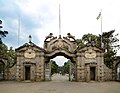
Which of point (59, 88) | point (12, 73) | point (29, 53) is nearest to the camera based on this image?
point (59, 88)

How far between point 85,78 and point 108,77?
15.3 feet

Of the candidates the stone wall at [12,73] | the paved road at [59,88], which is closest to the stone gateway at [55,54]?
the stone wall at [12,73]

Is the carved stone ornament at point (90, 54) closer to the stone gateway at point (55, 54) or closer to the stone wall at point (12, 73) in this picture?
the stone gateway at point (55, 54)

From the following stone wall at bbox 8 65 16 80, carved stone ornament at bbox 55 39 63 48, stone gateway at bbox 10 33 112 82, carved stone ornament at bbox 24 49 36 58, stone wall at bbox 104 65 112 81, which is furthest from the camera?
stone wall at bbox 8 65 16 80

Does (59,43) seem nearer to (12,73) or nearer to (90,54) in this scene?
(90,54)

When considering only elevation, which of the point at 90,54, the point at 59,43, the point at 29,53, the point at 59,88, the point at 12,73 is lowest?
the point at 59,88

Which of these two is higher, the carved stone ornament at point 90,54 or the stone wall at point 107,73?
the carved stone ornament at point 90,54

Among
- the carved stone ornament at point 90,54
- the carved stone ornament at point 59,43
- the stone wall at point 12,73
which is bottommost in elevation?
the stone wall at point 12,73

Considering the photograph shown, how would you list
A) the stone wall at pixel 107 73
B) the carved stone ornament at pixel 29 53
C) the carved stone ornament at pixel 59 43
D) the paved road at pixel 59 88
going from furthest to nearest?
the carved stone ornament at pixel 59 43 < the stone wall at pixel 107 73 < the carved stone ornament at pixel 29 53 < the paved road at pixel 59 88

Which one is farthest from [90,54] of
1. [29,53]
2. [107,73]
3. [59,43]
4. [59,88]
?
[59,88]

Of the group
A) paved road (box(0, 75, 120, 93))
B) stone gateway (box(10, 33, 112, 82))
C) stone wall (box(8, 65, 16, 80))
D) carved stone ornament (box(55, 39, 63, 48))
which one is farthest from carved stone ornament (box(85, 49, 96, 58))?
stone wall (box(8, 65, 16, 80))

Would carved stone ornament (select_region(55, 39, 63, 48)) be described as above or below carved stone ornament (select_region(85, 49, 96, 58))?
above

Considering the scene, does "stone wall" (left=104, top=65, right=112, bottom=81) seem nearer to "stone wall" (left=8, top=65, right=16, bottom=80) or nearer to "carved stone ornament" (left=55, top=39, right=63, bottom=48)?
"carved stone ornament" (left=55, top=39, right=63, bottom=48)

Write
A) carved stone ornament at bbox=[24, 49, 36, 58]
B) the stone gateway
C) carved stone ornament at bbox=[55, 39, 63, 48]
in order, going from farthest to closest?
carved stone ornament at bbox=[55, 39, 63, 48] → carved stone ornament at bbox=[24, 49, 36, 58] → the stone gateway
